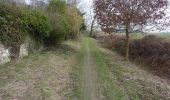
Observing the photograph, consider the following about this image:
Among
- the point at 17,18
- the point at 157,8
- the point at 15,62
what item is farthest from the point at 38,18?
the point at 157,8

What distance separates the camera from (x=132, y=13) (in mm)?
22016

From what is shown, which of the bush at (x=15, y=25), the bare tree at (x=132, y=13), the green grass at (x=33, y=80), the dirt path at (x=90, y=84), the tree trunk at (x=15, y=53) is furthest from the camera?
the bare tree at (x=132, y=13)

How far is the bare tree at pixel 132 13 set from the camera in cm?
2186

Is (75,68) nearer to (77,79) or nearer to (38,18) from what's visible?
(77,79)

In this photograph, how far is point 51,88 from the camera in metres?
11.8

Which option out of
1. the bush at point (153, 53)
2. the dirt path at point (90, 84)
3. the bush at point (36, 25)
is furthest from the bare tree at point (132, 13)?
the dirt path at point (90, 84)

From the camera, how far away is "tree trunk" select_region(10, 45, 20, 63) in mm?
16969

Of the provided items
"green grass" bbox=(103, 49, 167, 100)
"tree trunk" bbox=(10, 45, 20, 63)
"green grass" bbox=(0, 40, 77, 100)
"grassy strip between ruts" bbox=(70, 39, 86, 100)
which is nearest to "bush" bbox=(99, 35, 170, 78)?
"green grass" bbox=(103, 49, 167, 100)

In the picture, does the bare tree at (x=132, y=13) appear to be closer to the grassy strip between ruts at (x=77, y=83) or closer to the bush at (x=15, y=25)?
the bush at (x=15, y=25)

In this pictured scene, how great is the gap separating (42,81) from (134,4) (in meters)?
11.4

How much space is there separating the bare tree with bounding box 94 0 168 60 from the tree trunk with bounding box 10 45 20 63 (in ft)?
25.7

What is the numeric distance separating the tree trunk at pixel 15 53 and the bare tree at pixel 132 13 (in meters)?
7.83

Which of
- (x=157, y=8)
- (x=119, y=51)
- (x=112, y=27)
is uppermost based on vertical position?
(x=157, y=8)

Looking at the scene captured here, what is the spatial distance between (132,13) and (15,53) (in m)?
9.30
